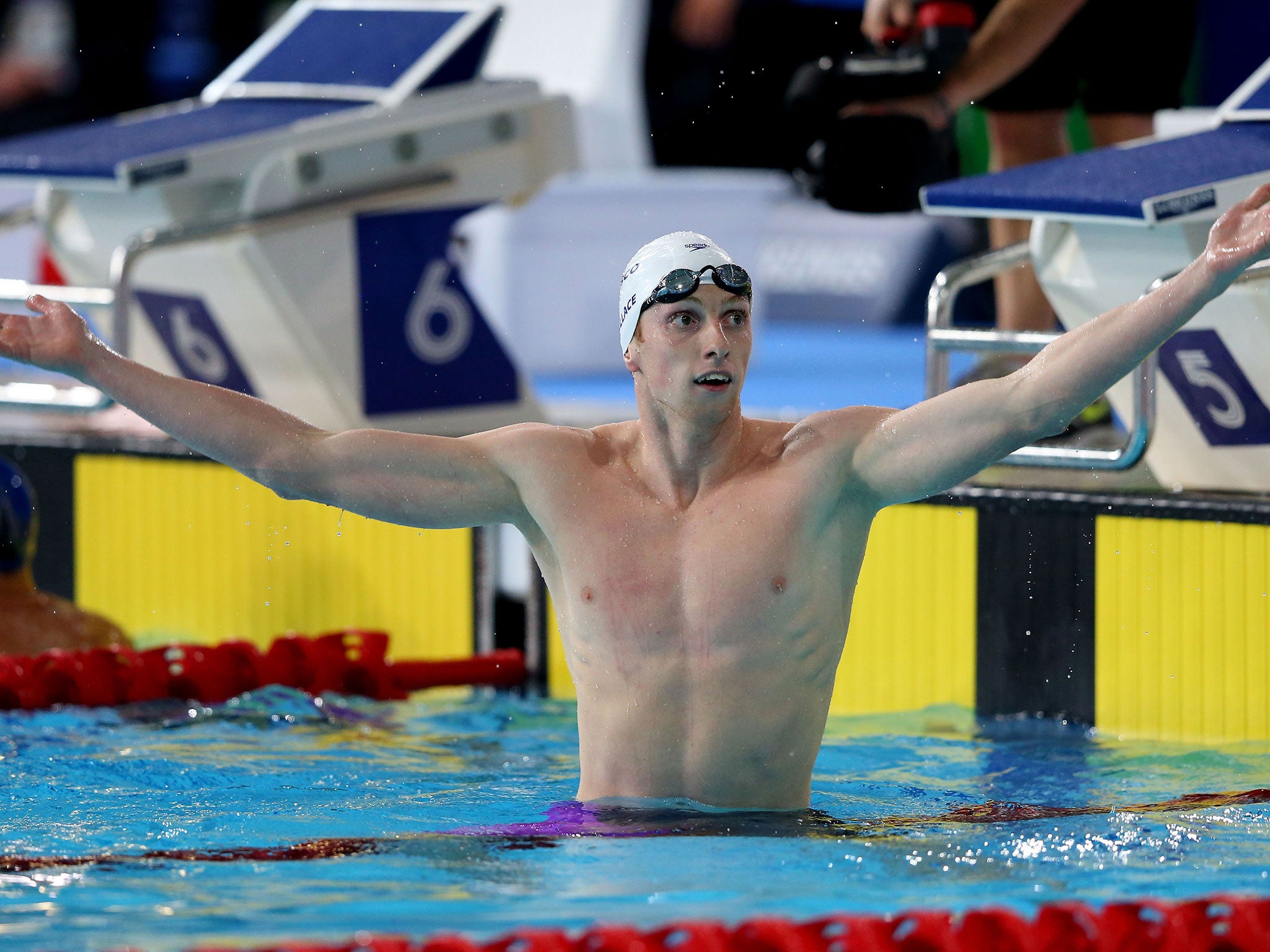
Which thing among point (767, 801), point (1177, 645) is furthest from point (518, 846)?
point (1177, 645)

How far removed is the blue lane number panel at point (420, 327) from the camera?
5.26 m

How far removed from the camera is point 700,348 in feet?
9.09

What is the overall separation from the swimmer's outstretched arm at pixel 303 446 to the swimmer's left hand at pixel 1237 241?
100 centimetres

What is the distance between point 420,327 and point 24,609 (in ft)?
4.21

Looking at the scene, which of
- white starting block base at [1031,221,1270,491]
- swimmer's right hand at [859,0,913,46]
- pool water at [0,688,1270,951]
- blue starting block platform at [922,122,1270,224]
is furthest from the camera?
swimmer's right hand at [859,0,913,46]

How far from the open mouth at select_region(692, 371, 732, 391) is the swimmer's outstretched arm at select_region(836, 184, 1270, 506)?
8.7 inches

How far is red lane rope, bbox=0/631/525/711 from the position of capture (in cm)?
425

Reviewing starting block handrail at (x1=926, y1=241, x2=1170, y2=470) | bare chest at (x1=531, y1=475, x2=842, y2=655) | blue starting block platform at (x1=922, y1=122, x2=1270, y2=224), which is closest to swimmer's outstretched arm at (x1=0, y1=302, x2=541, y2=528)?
bare chest at (x1=531, y1=475, x2=842, y2=655)

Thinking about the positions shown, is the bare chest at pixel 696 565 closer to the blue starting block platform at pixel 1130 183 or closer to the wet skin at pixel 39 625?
the blue starting block platform at pixel 1130 183

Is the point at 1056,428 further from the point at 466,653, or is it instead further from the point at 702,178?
the point at 702,178

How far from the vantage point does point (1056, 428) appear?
2.66 m

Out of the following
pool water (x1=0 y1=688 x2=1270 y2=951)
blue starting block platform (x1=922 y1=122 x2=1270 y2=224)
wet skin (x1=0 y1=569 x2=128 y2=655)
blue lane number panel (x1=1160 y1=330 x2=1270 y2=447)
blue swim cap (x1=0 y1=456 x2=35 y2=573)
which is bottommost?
pool water (x1=0 y1=688 x2=1270 y2=951)

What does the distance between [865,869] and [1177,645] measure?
1658 mm

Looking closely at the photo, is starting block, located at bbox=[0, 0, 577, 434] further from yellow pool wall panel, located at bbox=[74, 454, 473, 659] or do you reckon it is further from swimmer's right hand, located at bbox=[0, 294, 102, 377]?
swimmer's right hand, located at bbox=[0, 294, 102, 377]
